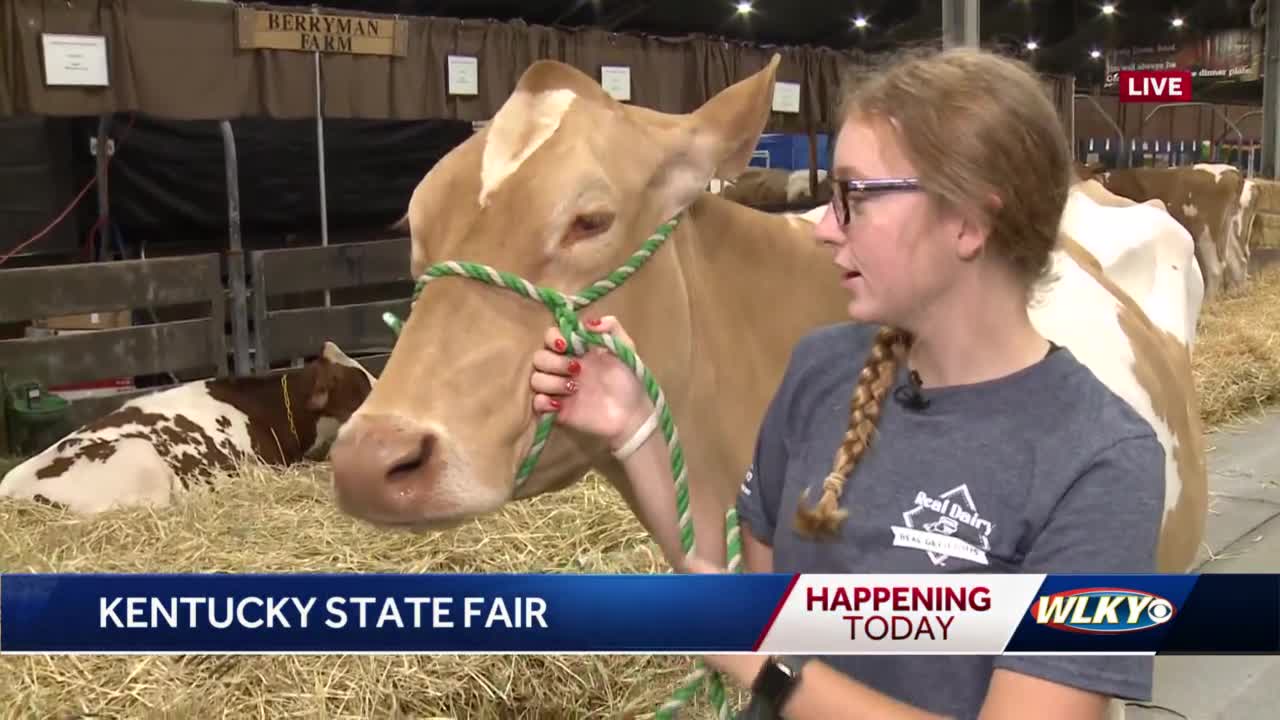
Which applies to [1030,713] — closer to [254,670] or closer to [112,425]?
[254,670]

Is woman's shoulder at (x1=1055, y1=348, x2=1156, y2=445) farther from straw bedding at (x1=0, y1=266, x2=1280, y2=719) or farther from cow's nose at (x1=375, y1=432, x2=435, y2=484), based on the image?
straw bedding at (x1=0, y1=266, x2=1280, y2=719)

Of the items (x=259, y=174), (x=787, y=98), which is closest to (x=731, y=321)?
(x=787, y=98)

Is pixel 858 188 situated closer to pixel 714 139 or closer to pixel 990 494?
pixel 990 494

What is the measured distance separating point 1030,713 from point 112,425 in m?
4.26

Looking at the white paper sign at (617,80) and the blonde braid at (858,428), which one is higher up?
the white paper sign at (617,80)

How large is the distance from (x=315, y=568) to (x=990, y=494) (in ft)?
8.04

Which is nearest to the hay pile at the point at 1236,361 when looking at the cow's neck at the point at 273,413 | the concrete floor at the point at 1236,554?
the concrete floor at the point at 1236,554

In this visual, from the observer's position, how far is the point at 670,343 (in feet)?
5.21

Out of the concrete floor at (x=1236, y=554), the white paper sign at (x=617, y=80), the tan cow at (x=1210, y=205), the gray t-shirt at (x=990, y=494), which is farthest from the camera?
the tan cow at (x=1210, y=205)

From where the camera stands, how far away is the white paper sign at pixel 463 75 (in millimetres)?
5637

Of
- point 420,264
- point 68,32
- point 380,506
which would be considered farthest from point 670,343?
point 68,32

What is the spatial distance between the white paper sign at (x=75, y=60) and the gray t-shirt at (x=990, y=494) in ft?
13.8

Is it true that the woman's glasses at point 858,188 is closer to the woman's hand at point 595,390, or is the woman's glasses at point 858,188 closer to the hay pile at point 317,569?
the woman's hand at point 595,390

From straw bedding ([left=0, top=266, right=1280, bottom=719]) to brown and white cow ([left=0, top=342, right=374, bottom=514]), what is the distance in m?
0.18
